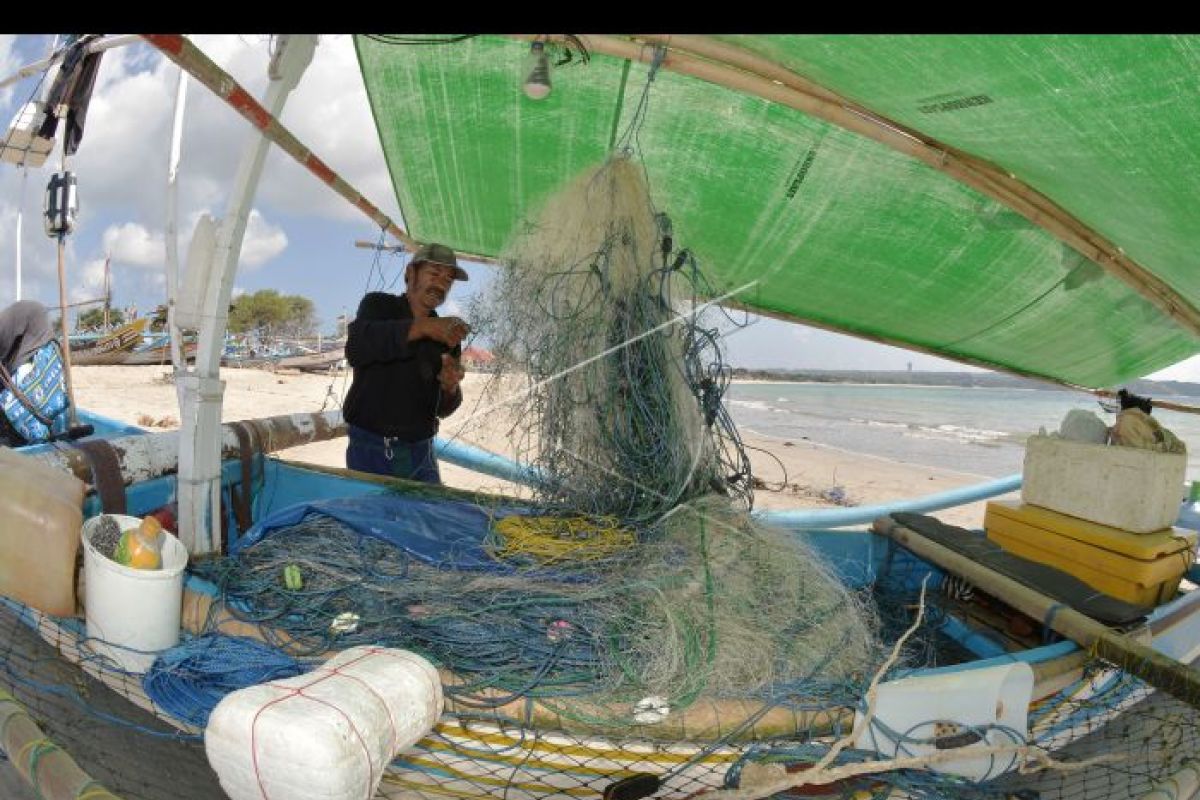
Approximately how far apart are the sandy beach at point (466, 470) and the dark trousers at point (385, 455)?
0.60 meters

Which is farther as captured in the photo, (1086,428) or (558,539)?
(1086,428)

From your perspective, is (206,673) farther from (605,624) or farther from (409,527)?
(605,624)

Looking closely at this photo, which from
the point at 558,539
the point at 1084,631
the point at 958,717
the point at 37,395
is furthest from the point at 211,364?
the point at 1084,631

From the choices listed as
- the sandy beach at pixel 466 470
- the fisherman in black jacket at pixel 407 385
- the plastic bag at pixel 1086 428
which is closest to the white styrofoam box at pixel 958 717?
the plastic bag at pixel 1086 428

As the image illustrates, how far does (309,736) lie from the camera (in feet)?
4.50

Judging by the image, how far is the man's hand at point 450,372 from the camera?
3830mm

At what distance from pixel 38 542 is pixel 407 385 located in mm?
2080

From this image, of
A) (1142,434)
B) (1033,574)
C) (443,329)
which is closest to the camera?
(1033,574)

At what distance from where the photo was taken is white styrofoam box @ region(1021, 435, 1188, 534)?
3225 millimetres

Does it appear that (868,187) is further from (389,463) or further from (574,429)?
(389,463)

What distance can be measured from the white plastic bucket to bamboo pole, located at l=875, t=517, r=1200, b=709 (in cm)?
320

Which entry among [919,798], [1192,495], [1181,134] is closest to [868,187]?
[1181,134]

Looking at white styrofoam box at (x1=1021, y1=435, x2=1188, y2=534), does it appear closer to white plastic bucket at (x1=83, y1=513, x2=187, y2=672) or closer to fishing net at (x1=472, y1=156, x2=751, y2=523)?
fishing net at (x1=472, y1=156, x2=751, y2=523)

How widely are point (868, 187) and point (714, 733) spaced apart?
351 centimetres
